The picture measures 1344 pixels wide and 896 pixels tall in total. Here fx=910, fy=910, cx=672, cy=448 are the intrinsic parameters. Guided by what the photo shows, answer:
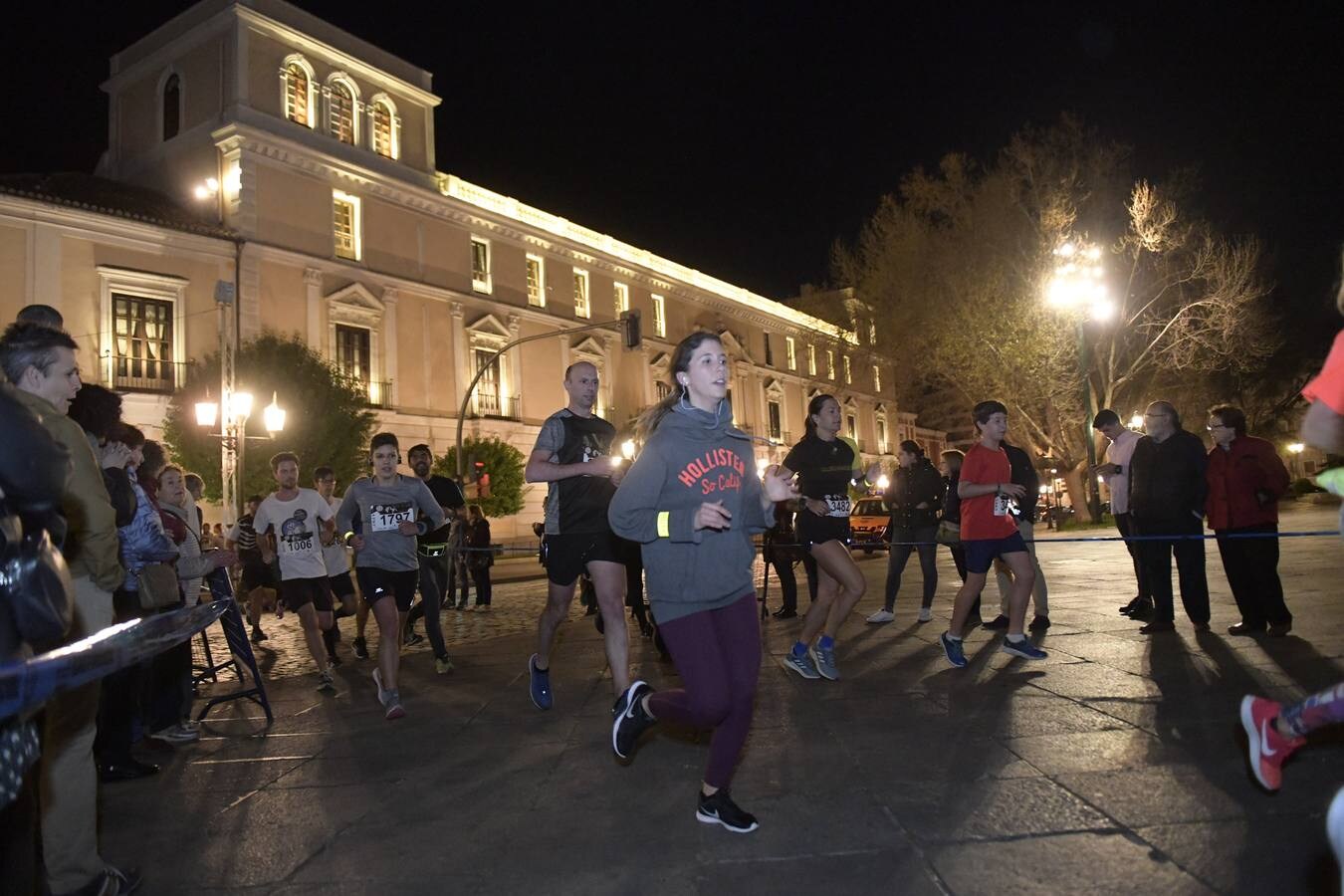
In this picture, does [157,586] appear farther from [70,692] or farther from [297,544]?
[70,692]

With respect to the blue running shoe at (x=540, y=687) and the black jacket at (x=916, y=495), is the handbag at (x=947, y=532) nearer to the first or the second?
the black jacket at (x=916, y=495)

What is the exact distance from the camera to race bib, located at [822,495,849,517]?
6.12m

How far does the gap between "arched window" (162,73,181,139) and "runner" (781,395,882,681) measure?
32.3m

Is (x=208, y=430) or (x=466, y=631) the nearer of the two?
(x=466, y=631)

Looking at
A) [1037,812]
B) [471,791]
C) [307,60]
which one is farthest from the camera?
[307,60]

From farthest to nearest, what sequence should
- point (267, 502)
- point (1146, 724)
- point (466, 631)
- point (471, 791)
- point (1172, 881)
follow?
1. point (466, 631)
2. point (267, 502)
3. point (1146, 724)
4. point (471, 791)
5. point (1172, 881)

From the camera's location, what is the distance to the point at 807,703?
17.6 ft

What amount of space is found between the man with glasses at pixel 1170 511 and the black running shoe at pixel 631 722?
521 centimetres

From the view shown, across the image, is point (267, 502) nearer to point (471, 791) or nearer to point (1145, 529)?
point (471, 791)

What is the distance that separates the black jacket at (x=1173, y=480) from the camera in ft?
25.0

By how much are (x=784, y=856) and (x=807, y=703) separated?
7.78ft

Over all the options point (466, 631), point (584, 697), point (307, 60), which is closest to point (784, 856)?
point (584, 697)

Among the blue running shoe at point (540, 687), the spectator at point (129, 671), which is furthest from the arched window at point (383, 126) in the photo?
the blue running shoe at point (540, 687)

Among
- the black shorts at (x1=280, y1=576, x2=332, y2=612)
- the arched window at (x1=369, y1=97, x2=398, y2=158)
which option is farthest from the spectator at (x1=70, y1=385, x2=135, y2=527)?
the arched window at (x1=369, y1=97, x2=398, y2=158)
